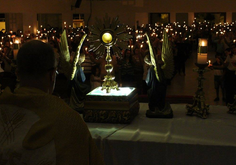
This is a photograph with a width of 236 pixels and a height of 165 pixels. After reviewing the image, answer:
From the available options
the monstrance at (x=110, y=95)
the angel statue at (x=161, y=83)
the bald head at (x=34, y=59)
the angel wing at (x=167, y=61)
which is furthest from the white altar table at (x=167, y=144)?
the bald head at (x=34, y=59)

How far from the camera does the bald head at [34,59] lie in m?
1.40

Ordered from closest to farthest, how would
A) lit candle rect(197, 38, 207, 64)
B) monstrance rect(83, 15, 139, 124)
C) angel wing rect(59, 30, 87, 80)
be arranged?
monstrance rect(83, 15, 139, 124) → lit candle rect(197, 38, 207, 64) → angel wing rect(59, 30, 87, 80)

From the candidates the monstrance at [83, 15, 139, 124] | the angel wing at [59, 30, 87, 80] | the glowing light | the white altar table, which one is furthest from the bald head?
the angel wing at [59, 30, 87, 80]

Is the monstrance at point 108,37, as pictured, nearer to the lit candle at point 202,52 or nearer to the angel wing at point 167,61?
the angel wing at point 167,61

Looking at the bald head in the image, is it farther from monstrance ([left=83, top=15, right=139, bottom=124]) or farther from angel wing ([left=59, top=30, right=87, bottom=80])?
angel wing ([left=59, top=30, right=87, bottom=80])

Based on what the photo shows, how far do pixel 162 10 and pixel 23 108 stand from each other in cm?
1737

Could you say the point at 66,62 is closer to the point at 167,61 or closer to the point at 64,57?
the point at 64,57

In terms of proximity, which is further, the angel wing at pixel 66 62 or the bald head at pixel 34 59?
the angel wing at pixel 66 62

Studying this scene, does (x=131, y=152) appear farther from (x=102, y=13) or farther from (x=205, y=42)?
(x=102, y=13)

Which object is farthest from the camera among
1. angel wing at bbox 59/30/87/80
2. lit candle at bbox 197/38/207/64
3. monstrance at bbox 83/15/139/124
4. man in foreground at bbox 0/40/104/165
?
angel wing at bbox 59/30/87/80

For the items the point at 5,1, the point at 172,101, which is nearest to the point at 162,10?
the point at 5,1

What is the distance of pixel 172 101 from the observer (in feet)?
13.7

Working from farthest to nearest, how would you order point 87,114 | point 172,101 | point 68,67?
1. point 172,101
2. point 68,67
3. point 87,114

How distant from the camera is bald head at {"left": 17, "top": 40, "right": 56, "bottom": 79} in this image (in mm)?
1401
